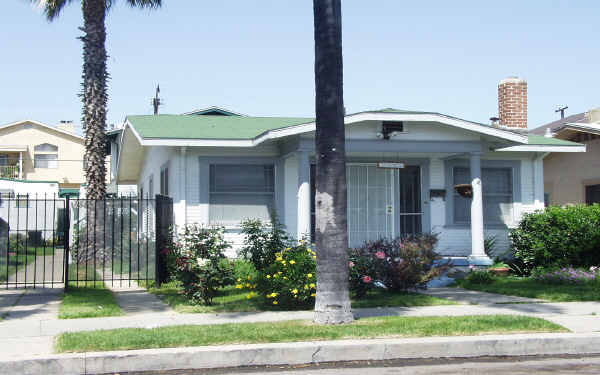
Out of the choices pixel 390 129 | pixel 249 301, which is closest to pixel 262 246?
pixel 249 301

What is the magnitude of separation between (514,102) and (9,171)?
3270 cm

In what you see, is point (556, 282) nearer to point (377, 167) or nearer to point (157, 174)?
point (377, 167)

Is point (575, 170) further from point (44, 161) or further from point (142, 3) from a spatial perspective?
point (44, 161)

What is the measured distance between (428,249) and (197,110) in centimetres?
1481

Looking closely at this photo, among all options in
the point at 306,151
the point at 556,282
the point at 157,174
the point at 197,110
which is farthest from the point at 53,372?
the point at 197,110

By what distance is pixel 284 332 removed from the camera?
25.6 feet

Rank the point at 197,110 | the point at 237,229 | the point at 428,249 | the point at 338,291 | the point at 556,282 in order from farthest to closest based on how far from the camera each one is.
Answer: the point at 197,110
the point at 237,229
the point at 556,282
the point at 428,249
the point at 338,291

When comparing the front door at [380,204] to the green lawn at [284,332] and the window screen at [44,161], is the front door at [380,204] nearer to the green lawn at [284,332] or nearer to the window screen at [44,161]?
the green lawn at [284,332]

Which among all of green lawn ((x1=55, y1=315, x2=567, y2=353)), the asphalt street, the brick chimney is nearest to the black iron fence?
green lawn ((x1=55, y1=315, x2=567, y2=353))

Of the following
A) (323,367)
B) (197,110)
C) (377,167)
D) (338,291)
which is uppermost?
(197,110)

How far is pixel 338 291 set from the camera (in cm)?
852

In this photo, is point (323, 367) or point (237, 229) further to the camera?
point (237, 229)

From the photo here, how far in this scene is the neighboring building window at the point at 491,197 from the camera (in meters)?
17.0

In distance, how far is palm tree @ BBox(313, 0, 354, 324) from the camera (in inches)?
336
